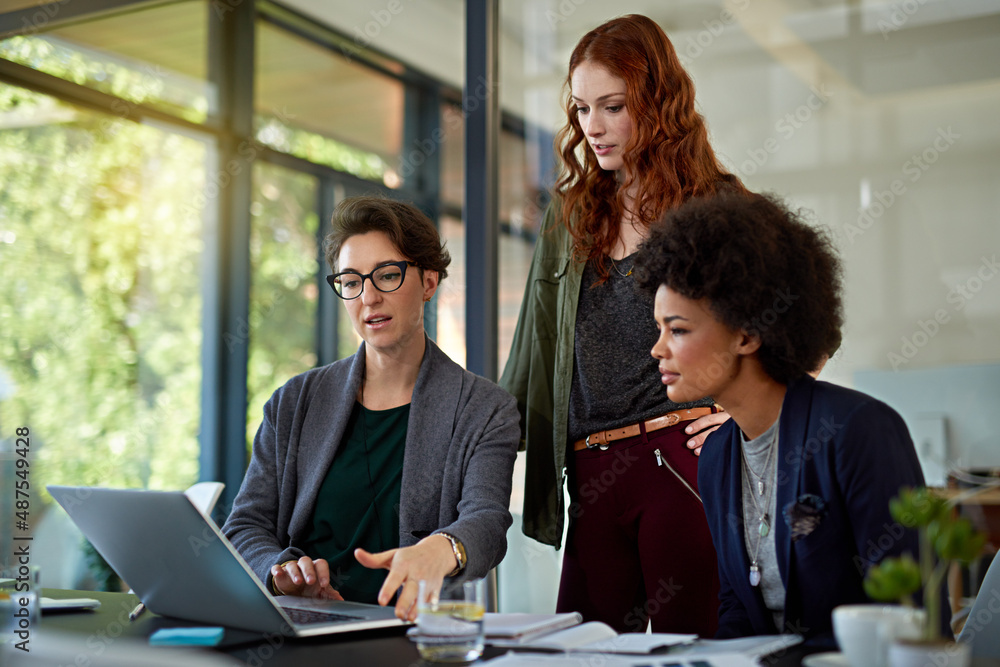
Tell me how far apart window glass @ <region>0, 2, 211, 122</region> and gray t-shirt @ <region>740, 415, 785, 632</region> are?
3.90 meters

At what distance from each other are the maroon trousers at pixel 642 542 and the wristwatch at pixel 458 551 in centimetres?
52

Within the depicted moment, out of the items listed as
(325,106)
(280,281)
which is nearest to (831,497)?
(280,281)

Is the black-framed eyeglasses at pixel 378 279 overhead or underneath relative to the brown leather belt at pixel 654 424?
overhead

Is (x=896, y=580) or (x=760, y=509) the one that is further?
(x=760, y=509)

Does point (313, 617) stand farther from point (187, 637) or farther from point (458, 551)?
point (458, 551)

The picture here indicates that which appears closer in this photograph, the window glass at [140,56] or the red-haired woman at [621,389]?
the red-haired woman at [621,389]

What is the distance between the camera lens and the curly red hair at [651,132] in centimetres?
197

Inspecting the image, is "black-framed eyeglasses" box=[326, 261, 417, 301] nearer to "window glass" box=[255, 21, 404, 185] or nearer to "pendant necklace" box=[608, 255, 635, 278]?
"pendant necklace" box=[608, 255, 635, 278]

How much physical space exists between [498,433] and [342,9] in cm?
Result: 454

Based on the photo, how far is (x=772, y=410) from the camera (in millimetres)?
1458

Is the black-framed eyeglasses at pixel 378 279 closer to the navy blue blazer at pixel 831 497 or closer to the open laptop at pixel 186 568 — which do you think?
the open laptop at pixel 186 568

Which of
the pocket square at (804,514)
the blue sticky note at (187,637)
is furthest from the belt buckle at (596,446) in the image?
the blue sticky note at (187,637)

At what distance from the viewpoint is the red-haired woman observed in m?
1.89

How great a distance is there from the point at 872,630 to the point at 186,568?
2.80ft
